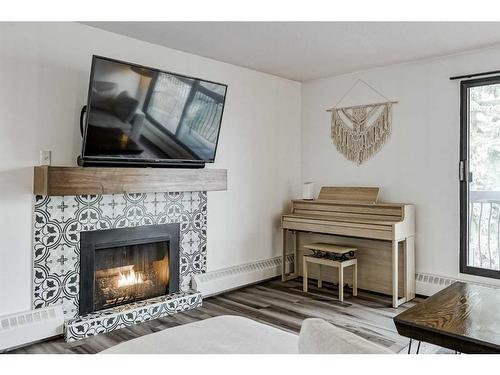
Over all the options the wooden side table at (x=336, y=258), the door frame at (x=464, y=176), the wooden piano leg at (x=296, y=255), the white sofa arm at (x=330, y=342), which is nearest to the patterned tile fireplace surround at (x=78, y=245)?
the wooden side table at (x=336, y=258)

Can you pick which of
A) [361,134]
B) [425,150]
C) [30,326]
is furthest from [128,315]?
[425,150]

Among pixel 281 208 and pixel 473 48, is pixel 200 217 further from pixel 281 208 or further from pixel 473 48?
pixel 473 48

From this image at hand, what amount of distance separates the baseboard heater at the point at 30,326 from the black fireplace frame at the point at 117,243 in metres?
0.22

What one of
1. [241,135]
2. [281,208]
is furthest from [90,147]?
[281,208]

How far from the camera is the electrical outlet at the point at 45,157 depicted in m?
3.16

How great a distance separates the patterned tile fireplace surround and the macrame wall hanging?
79.1 inches

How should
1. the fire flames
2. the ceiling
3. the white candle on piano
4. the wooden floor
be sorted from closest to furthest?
the wooden floor
the ceiling
the fire flames
the white candle on piano

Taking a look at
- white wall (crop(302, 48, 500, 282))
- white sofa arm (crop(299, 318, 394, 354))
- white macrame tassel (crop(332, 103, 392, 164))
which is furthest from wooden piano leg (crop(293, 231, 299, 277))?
white sofa arm (crop(299, 318, 394, 354))

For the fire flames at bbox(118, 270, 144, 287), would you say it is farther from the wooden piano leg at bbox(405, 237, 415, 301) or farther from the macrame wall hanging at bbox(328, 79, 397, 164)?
the macrame wall hanging at bbox(328, 79, 397, 164)

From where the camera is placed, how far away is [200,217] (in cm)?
423

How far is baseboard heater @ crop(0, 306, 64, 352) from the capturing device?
2943 mm

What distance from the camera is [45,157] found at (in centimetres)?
318

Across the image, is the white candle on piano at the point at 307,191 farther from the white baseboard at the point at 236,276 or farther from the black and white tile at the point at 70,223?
the black and white tile at the point at 70,223
